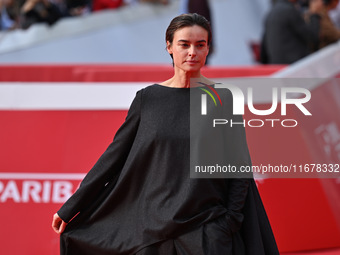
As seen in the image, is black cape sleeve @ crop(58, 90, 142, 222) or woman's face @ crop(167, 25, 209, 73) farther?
black cape sleeve @ crop(58, 90, 142, 222)

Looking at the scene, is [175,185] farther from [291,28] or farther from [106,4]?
[106,4]

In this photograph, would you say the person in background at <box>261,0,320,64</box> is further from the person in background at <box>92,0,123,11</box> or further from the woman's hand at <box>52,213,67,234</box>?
the woman's hand at <box>52,213,67,234</box>

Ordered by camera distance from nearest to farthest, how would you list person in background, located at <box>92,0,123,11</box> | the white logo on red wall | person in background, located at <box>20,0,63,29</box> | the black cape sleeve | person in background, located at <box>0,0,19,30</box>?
the black cape sleeve → the white logo on red wall → person in background, located at <box>20,0,63,29</box> → person in background, located at <box>0,0,19,30</box> → person in background, located at <box>92,0,123,11</box>

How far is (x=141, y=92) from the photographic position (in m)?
2.68

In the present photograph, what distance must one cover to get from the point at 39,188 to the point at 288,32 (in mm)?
3927

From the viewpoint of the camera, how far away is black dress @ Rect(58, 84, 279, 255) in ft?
8.39

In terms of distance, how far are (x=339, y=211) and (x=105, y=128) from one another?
5.61ft

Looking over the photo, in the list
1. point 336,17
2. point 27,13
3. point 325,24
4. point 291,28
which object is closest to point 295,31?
point 291,28

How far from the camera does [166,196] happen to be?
2588 mm

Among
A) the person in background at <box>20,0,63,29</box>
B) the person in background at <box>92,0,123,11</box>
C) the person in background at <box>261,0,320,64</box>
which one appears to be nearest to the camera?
the person in background at <box>261,0,320,64</box>

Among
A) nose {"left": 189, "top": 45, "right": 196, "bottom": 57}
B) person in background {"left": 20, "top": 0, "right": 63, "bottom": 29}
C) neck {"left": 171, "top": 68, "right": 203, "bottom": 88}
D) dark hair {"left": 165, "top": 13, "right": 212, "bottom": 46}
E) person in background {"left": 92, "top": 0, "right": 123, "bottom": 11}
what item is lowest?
neck {"left": 171, "top": 68, "right": 203, "bottom": 88}

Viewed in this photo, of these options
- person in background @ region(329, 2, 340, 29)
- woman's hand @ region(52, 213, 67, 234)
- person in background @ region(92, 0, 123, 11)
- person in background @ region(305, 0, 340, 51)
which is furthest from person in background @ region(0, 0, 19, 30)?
woman's hand @ region(52, 213, 67, 234)

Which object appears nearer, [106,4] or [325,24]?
[325,24]

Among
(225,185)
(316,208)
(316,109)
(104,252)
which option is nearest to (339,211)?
(316,208)
